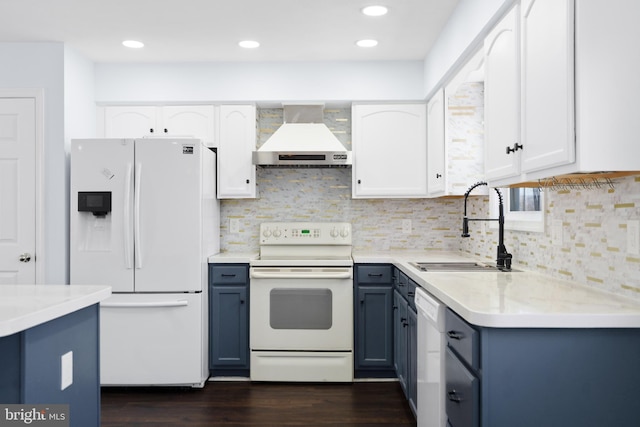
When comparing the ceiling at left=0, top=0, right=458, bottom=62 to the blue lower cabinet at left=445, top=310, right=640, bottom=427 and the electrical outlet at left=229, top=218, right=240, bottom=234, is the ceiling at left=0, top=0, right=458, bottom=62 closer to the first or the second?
the electrical outlet at left=229, top=218, right=240, bottom=234

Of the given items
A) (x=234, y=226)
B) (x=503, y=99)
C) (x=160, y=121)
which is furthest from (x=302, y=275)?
(x=503, y=99)

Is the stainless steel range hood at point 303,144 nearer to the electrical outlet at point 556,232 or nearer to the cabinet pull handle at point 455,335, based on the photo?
the electrical outlet at point 556,232

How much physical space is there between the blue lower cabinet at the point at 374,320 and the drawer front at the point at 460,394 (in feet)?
5.21

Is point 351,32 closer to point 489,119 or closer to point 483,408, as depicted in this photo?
point 489,119

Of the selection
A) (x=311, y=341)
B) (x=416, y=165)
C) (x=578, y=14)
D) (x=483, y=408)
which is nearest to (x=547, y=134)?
(x=578, y=14)

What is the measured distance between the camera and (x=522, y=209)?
2.92 m

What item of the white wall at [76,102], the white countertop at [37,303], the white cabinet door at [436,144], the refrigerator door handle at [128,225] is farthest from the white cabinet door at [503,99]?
the white wall at [76,102]

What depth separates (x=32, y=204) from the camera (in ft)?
11.1

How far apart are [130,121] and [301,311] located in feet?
6.76

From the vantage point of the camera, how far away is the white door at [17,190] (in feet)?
11.1

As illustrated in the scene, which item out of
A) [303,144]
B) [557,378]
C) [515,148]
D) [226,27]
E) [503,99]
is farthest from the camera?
[303,144]

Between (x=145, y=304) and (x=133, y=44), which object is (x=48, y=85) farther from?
(x=145, y=304)

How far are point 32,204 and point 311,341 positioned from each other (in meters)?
2.22

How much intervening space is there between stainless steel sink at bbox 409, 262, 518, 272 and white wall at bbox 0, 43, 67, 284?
251cm
